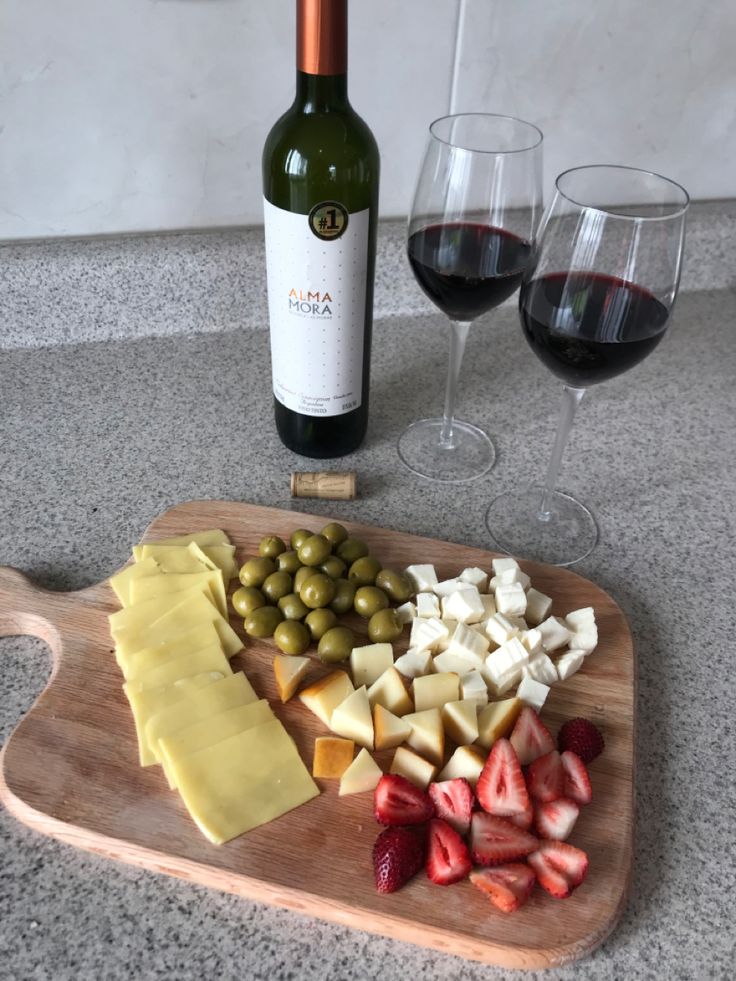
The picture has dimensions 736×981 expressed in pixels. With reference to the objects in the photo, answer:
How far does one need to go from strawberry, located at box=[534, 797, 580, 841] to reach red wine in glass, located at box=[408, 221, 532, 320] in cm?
48

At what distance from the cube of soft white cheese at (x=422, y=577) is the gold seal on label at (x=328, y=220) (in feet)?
1.08

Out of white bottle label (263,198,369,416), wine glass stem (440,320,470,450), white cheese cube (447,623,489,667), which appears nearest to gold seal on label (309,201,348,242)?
white bottle label (263,198,369,416)

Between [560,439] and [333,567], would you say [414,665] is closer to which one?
[333,567]

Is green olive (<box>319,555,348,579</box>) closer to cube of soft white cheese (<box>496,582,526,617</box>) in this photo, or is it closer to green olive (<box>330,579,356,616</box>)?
green olive (<box>330,579,356,616</box>)

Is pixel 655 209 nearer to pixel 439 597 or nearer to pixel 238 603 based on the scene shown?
pixel 439 597

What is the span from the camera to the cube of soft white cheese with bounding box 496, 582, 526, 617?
2.44 ft

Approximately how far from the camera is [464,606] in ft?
2.40

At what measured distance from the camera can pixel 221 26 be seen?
3.14 ft

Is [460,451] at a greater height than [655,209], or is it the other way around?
[655,209]

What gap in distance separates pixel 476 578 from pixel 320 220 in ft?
1.22

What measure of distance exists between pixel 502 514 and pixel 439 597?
19 centimetres

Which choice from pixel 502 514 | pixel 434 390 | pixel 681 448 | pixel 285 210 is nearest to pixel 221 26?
pixel 285 210

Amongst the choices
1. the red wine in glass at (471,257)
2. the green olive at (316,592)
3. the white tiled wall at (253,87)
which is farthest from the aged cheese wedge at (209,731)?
the white tiled wall at (253,87)

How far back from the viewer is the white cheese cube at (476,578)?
30.8 inches
